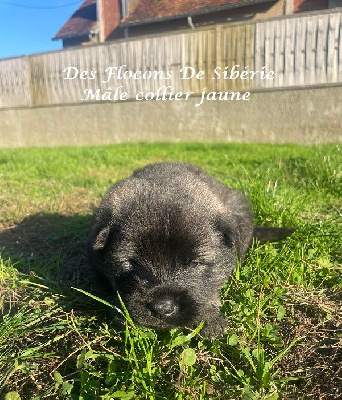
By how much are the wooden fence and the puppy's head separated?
8.36 m

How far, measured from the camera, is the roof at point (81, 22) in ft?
74.2

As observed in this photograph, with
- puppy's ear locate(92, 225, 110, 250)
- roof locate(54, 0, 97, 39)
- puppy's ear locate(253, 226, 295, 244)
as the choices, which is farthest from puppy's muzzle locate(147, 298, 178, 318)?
roof locate(54, 0, 97, 39)

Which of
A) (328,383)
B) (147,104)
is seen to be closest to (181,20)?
(147,104)

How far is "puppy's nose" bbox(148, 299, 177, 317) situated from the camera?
1923 millimetres

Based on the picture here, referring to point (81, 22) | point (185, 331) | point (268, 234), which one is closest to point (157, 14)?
point (81, 22)

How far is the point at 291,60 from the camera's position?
952cm

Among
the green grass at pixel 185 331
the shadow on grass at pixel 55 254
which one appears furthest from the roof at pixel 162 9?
the shadow on grass at pixel 55 254

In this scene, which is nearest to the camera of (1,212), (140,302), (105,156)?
(140,302)

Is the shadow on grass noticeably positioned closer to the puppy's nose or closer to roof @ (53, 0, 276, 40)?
the puppy's nose

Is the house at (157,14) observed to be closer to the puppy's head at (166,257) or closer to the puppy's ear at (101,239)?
the puppy's head at (166,257)

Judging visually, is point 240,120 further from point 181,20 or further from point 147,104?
point 181,20

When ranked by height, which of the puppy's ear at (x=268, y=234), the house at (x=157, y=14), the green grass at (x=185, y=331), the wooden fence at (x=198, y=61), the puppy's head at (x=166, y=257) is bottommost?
the green grass at (x=185, y=331)

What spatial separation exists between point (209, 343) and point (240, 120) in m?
8.87

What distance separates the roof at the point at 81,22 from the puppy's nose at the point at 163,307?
23.1m
